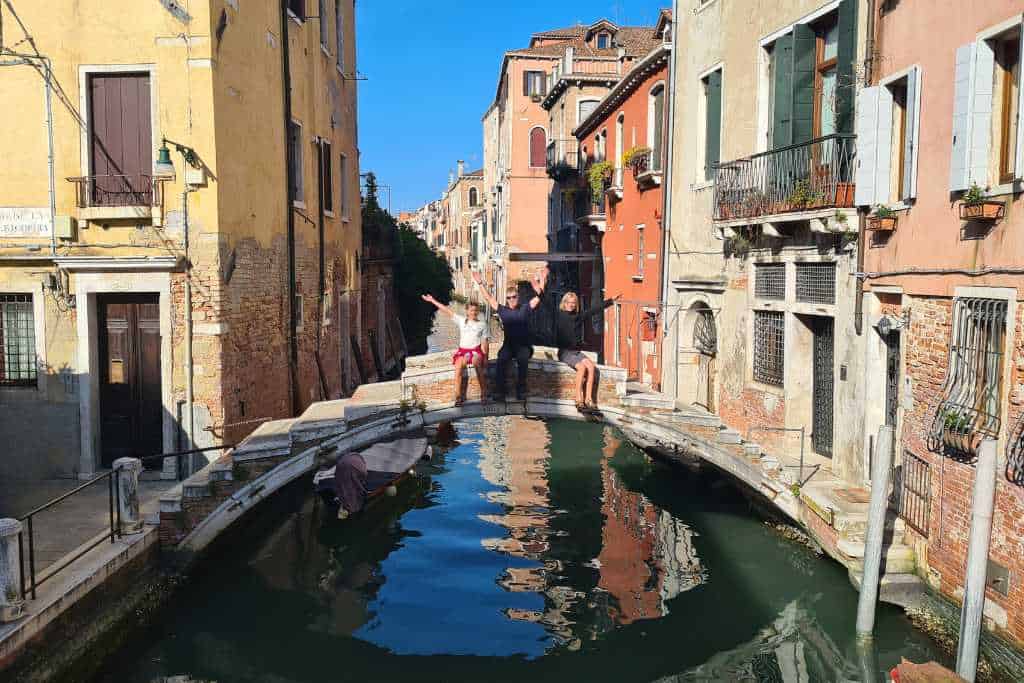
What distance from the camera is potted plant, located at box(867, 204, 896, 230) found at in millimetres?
8070

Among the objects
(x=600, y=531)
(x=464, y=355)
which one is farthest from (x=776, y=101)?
(x=600, y=531)

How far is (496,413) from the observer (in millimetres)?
10812

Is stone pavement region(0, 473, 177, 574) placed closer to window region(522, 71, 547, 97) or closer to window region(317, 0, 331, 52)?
window region(317, 0, 331, 52)

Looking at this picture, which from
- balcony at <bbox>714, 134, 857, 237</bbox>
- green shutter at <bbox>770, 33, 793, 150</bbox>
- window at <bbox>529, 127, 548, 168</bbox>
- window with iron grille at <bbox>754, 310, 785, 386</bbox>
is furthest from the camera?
window at <bbox>529, 127, 548, 168</bbox>

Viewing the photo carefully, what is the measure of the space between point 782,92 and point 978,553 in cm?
604

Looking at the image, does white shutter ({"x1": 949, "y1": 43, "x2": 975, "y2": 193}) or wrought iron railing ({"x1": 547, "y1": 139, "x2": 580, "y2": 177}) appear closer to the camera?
white shutter ({"x1": 949, "y1": 43, "x2": 975, "y2": 193})

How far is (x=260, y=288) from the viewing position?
1127 centimetres

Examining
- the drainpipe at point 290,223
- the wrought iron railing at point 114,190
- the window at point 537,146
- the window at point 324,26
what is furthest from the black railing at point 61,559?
the window at point 537,146

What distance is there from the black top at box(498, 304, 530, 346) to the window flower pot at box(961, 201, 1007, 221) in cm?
493

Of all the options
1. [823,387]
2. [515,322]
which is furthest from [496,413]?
[823,387]

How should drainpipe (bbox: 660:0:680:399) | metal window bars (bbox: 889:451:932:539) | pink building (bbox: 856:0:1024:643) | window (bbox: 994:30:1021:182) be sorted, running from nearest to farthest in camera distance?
pink building (bbox: 856:0:1024:643) → window (bbox: 994:30:1021:182) → metal window bars (bbox: 889:451:932:539) → drainpipe (bbox: 660:0:680:399)

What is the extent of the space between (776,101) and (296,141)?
664 centimetres

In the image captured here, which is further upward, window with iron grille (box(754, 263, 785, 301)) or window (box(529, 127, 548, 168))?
window (box(529, 127, 548, 168))

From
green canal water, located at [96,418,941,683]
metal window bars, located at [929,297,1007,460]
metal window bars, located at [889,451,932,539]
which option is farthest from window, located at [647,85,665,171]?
metal window bars, located at [929,297,1007,460]
